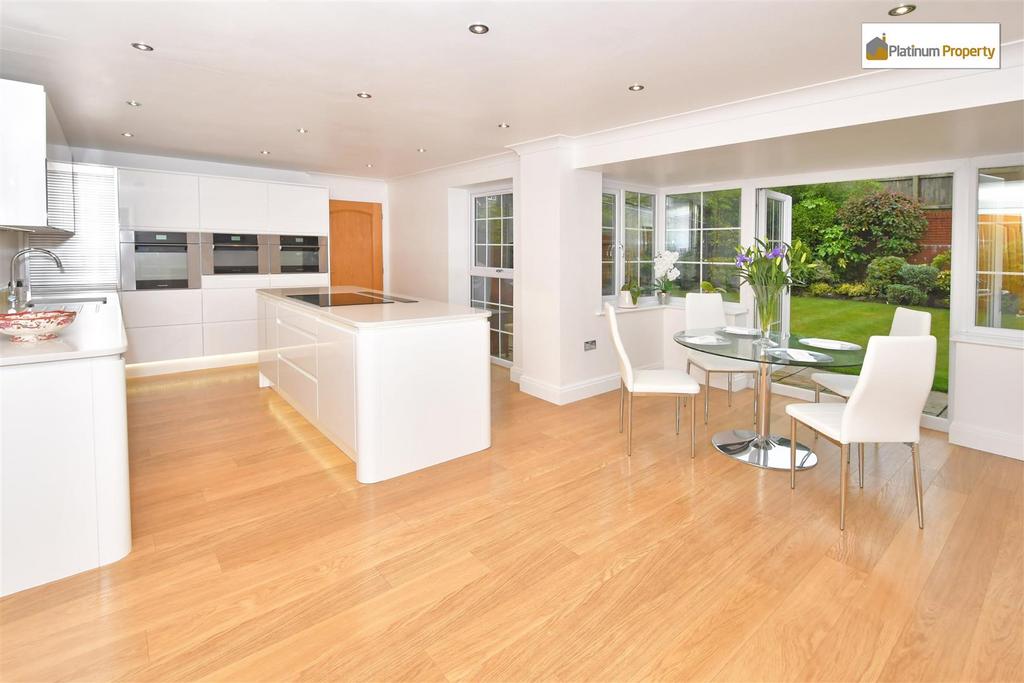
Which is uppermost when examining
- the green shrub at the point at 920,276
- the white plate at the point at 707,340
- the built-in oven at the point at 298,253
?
the built-in oven at the point at 298,253

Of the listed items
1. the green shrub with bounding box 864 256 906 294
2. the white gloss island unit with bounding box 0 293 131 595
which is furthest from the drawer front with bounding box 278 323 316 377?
the green shrub with bounding box 864 256 906 294

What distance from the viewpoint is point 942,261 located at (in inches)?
225

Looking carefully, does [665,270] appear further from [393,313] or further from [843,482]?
[843,482]

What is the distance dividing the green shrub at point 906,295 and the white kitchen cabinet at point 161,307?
7.38 metres

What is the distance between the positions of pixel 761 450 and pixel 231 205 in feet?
17.8

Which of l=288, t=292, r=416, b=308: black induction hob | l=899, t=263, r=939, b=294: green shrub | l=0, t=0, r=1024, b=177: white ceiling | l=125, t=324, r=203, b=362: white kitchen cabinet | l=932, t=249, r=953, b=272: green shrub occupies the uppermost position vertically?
l=0, t=0, r=1024, b=177: white ceiling

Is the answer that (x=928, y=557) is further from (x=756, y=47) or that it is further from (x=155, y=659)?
(x=155, y=659)

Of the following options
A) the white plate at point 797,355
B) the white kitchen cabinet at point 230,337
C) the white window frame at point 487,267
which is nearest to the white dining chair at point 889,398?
the white plate at point 797,355

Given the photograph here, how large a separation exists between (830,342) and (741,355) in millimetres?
710

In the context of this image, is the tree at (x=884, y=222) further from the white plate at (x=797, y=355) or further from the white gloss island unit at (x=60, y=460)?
the white gloss island unit at (x=60, y=460)

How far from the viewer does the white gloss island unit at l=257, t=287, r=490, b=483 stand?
9.73 feet

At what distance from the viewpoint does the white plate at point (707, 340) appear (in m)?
3.44

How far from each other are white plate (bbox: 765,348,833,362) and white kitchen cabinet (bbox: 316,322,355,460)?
2.36 metres

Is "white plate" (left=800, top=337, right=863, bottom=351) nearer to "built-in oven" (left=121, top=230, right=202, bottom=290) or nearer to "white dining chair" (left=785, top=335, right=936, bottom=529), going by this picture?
"white dining chair" (left=785, top=335, right=936, bottom=529)
